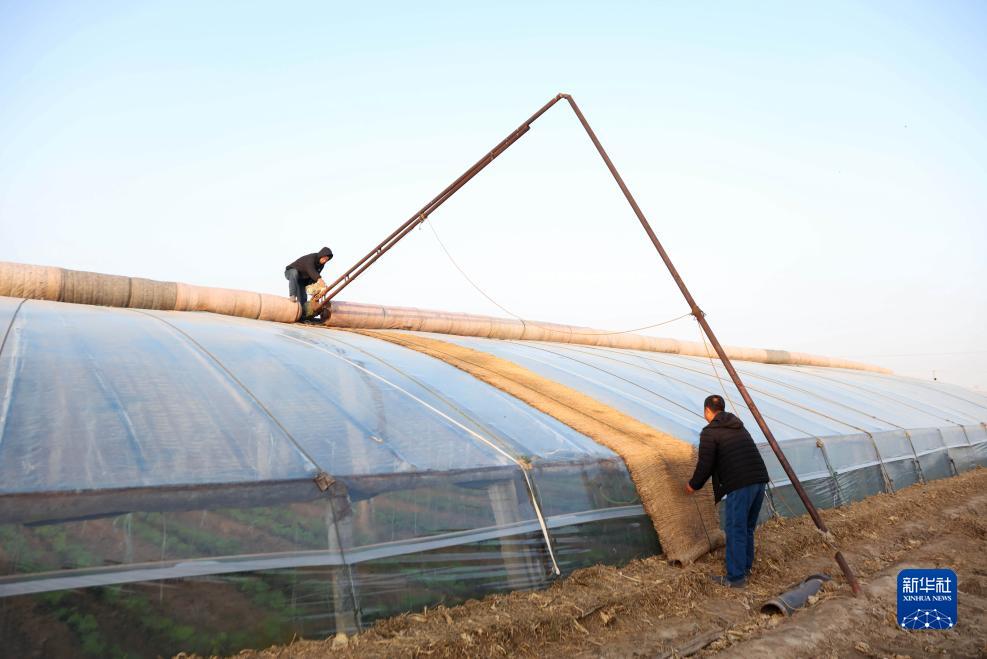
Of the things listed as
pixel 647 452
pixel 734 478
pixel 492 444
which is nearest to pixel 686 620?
pixel 734 478

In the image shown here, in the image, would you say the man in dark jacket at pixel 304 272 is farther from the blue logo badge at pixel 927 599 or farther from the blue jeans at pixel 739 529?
the blue logo badge at pixel 927 599

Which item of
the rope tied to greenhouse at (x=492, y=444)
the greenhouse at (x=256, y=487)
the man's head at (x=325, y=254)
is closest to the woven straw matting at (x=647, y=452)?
the greenhouse at (x=256, y=487)

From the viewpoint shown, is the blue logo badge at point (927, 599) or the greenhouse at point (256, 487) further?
the blue logo badge at point (927, 599)

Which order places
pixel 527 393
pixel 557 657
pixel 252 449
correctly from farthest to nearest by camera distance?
pixel 527 393 < pixel 252 449 < pixel 557 657

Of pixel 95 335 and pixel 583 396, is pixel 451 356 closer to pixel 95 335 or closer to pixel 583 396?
pixel 583 396

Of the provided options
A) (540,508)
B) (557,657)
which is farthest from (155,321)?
Result: (557,657)

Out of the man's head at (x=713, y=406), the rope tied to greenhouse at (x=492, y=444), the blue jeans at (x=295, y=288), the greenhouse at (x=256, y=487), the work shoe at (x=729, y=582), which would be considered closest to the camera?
the greenhouse at (x=256, y=487)

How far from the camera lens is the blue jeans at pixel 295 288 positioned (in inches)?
414

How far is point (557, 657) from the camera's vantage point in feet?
14.6

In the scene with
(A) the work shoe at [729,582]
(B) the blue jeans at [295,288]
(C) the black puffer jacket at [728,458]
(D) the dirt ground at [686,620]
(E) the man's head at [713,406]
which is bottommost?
(A) the work shoe at [729,582]

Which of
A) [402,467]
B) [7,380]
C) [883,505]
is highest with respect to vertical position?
[7,380]

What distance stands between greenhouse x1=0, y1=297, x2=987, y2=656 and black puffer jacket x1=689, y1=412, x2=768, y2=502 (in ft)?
2.43

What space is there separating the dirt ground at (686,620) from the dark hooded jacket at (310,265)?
248 inches

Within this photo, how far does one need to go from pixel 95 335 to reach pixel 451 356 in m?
4.23
